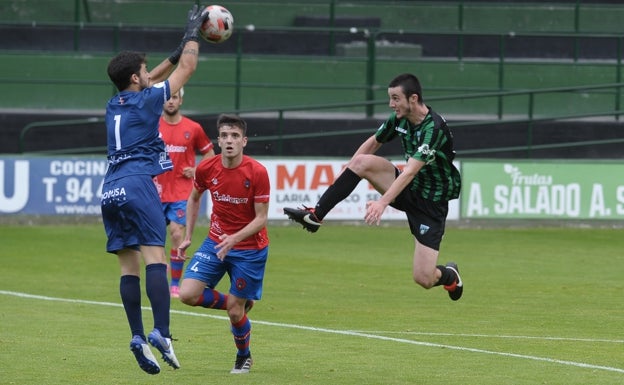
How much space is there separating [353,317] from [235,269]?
3.48 m

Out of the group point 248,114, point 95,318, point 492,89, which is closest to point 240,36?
point 248,114

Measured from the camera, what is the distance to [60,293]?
15.1m

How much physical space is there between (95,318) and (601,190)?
472 inches

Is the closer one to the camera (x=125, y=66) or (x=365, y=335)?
(x=125, y=66)

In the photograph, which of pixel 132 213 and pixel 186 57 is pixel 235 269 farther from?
pixel 186 57

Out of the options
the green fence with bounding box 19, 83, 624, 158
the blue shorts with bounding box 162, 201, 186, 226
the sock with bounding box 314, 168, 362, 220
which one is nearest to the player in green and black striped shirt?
the sock with bounding box 314, 168, 362, 220

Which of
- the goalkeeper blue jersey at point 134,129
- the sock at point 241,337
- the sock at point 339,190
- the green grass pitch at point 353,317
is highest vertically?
the goalkeeper blue jersey at point 134,129

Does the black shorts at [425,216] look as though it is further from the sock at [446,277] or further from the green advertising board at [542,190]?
the green advertising board at [542,190]

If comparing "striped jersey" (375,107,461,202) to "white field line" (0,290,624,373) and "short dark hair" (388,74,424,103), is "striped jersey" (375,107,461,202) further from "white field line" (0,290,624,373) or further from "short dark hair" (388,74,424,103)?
"white field line" (0,290,624,373)

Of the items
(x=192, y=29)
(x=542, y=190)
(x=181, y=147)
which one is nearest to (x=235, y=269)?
(x=192, y=29)

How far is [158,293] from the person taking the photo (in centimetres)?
909

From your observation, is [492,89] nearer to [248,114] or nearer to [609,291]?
[248,114]

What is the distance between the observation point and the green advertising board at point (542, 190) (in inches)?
886

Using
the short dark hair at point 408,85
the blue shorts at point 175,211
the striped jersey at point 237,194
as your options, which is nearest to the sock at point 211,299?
the striped jersey at point 237,194
